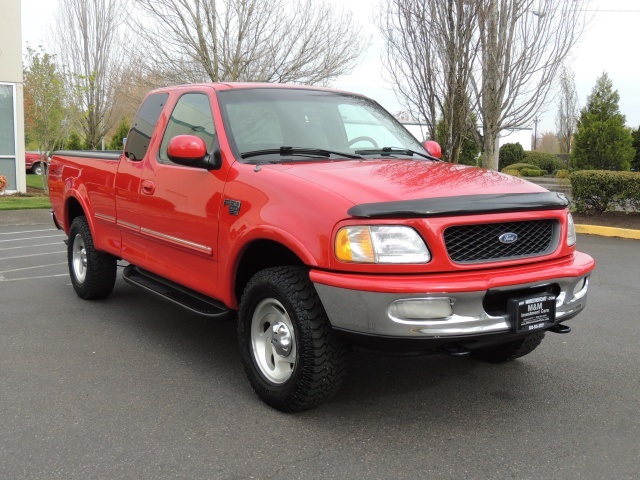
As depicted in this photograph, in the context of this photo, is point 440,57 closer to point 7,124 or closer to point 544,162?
point 7,124

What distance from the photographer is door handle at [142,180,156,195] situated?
5.02 m

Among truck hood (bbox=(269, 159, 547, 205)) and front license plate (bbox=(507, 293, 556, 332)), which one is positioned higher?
truck hood (bbox=(269, 159, 547, 205))

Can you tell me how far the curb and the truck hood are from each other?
8.24 m

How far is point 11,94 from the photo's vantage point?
1777 centimetres

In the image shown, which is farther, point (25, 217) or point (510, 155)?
point (510, 155)

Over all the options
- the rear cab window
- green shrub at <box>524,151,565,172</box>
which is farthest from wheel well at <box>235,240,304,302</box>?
green shrub at <box>524,151,565,172</box>

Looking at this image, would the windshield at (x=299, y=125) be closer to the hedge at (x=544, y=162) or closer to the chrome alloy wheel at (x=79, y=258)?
the chrome alloy wheel at (x=79, y=258)

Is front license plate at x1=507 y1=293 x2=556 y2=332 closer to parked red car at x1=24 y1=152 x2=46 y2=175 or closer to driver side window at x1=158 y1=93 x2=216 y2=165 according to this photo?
driver side window at x1=158 y1=93 x2=216 y2=165

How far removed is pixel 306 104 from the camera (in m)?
4.93

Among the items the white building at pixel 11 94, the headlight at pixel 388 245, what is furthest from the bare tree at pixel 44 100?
the headlight at pixel 388 245

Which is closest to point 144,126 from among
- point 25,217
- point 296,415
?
point 296,415

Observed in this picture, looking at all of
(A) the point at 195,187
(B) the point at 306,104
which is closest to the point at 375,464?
(A) the point at 195,187

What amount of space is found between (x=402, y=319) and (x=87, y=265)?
4.06 meters

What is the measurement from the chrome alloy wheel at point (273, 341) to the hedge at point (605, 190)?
10.6 meters
